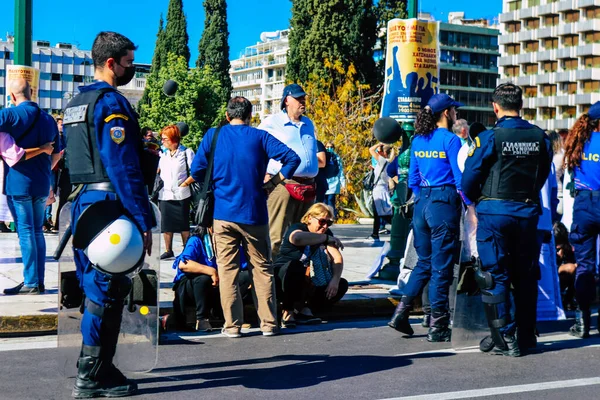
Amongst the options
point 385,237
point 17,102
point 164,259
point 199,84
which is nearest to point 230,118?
point 17,102

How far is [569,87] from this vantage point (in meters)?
112

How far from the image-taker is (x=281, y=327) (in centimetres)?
821

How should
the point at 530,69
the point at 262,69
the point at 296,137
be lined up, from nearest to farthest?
the point at 296,137 < the point at 530,69 < the point at 262,69

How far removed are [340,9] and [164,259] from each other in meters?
40.8

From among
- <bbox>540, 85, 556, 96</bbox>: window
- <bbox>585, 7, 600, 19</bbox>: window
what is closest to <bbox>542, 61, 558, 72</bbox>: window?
<bbox>540, 85, 556, 96</bbox>: window

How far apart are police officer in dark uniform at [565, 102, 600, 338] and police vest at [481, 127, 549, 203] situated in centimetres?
107

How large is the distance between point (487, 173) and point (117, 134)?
293cm

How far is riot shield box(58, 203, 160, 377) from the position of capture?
552 cm

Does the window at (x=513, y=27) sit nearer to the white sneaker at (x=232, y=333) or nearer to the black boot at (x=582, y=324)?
the black boot at (x=582, y=324)

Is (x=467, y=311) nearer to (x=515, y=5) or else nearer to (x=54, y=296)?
(x=54, y=296)

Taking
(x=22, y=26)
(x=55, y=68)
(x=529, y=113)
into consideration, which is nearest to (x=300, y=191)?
(x=22, y=26)

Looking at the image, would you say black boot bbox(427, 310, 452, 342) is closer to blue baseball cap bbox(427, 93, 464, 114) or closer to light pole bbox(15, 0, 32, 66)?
blue baseball cap bbox(427, 93, 464, 114)

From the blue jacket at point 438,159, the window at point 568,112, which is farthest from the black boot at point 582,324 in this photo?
the window at point 568,112

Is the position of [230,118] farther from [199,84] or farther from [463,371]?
[199,84]
